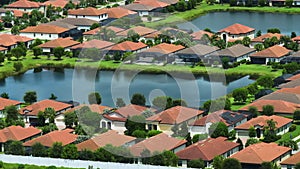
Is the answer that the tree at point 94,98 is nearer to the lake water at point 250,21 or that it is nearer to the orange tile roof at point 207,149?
the orange tile roof at point 207,149

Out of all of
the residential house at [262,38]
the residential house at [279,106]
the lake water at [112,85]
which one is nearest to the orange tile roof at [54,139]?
the lake water at [112,85]

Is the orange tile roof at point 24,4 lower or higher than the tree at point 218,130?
lower

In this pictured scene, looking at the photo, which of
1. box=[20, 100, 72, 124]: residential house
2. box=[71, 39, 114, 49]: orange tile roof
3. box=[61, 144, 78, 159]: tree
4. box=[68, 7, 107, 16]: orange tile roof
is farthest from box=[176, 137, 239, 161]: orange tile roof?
box=[68, 7, 107, 16]: orange tile roof

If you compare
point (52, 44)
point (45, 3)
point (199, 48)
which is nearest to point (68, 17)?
point (45, 3)

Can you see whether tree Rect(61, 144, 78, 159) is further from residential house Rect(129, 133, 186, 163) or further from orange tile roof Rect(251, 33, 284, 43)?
orange tile roof Rect(251, 33, 284, 43)

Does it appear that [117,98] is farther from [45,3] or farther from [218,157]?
[45,3]

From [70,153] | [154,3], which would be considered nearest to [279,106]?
[70,153]
